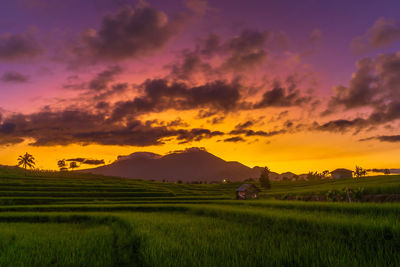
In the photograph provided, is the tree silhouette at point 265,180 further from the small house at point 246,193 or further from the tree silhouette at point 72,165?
the tree silhouette at point 72,165

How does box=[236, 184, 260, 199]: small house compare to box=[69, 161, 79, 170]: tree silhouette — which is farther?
box=[69, 161, 79, 170]: tree silhouette

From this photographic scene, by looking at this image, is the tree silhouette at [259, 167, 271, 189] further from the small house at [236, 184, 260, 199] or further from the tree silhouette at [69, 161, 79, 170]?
the tree silhouette at [69, 161, 79, 170]

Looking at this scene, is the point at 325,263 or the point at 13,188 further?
the point at 13,188

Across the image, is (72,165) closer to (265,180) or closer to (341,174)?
(265,180)

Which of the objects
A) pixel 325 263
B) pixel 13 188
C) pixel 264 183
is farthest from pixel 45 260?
pixel 264 183

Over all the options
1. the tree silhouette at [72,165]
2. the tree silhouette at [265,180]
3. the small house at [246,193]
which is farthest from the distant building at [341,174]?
the tree silhouette at [72,165]

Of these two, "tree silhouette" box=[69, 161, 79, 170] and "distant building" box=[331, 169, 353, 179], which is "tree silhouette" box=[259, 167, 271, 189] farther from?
"tree silhouette" box=[69, 161, 79, 170]

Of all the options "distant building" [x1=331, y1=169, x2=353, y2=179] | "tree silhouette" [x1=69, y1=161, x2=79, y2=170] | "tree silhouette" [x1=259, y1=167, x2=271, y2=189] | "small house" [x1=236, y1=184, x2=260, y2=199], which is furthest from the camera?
"tree silhouette" [x1=69, y1=161, x2=79, y2=170]

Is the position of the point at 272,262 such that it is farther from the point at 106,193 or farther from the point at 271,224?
the point at 106,193

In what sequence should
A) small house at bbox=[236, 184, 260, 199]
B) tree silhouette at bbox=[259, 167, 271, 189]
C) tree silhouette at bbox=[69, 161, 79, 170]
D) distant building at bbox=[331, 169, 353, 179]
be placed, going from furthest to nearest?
tree silhouette at bbox=[69, 161, 79, 170]
distant building at bbox=[331, 169, 353, 179]
tree silhouette at bbox=[259, 167, 271, 189]
small house at bbox=[236, 184, 260, 199]

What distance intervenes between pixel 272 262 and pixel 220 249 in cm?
168

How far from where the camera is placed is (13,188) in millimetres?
49094

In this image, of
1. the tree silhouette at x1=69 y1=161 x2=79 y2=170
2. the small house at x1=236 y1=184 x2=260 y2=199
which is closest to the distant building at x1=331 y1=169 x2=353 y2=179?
the small house at x1=236 y1=184 x2=260 y2=199

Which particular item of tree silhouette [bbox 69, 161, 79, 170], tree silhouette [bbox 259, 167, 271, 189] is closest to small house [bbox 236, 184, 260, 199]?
tree silhouette [bbox 259, 167, 271, 189]
